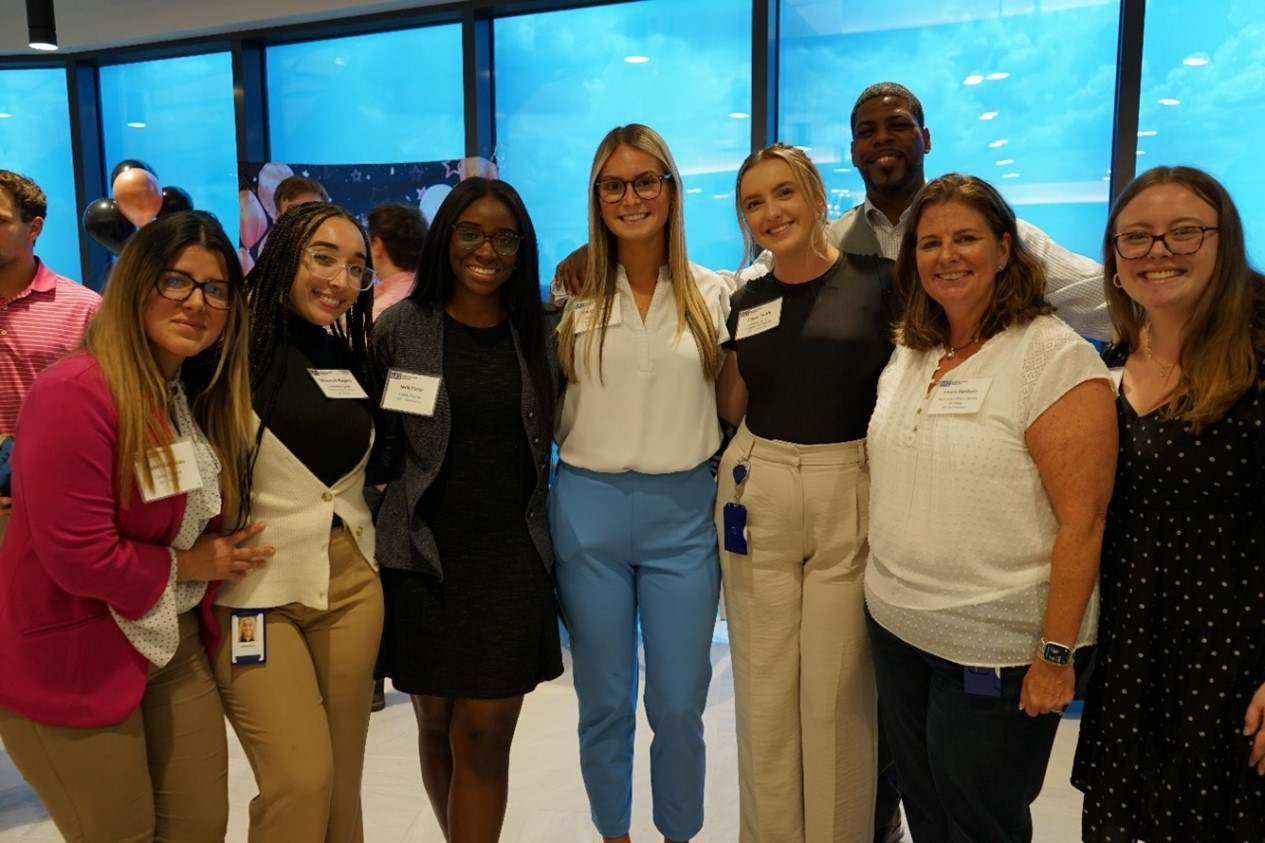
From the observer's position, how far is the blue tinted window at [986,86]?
413 centimetres

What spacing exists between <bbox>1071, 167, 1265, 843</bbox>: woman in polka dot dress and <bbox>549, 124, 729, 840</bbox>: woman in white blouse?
0.91m

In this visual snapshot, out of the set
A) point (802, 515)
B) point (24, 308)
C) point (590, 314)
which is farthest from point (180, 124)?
point (802, 515)

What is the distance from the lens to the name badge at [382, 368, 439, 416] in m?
2.01

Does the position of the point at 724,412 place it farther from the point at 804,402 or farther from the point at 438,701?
the point at 438,701

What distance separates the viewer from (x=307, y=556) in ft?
6.10

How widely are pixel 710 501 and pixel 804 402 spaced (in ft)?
1.18

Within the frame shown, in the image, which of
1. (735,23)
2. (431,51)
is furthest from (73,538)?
(431,51)

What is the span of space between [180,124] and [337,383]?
17.5 feet

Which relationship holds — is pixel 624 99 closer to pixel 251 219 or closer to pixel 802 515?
pixel 251 219

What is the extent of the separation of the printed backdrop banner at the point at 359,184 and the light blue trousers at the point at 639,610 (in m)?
3.12

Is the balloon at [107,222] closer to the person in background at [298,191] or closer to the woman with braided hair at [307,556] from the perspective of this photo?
the person in background at [298,191]

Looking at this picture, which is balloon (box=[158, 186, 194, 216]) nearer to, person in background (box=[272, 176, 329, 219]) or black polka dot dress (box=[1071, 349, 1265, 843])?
person in background (box=[272, 176, 329, 219])

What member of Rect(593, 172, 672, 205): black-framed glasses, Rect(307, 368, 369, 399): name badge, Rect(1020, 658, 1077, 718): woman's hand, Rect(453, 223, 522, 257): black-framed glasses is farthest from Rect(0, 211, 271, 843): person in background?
Rect(1020, 658, 1077, 718): woman's hand

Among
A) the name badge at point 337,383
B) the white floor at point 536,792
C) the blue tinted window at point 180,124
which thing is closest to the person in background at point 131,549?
the name badge at point 337,383
